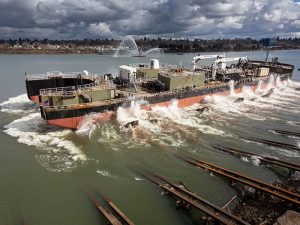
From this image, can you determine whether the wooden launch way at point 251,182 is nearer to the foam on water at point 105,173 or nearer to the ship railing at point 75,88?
the foam on water at point 105,173

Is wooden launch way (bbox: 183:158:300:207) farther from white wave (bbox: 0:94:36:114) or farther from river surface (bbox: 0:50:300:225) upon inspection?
white wave (bbox: 0:94:36:114)

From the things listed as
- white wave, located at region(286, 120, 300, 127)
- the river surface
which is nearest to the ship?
the river surface

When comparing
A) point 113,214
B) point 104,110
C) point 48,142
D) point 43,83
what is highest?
point 43,83

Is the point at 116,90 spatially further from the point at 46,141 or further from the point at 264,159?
the point at 264,159

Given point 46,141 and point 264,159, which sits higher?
point 264,159

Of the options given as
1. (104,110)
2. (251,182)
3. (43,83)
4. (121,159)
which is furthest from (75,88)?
(251,182)

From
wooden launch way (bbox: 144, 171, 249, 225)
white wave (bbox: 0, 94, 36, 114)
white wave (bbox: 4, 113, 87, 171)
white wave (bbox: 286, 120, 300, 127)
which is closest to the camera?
wooden launch way (bbox: 144, 171, 249, 225)
